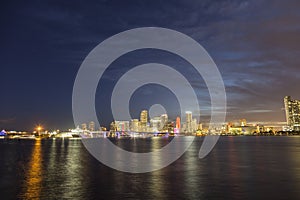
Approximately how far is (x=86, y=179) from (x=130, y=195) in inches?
319

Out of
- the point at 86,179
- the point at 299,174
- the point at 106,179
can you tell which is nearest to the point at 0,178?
the point at 86,179

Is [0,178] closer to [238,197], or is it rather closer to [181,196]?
[181,196]

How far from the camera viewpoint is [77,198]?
17.8m

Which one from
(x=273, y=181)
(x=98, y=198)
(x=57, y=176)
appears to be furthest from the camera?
(x=57, y=176)

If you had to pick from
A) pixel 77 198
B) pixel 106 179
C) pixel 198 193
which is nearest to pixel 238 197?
pixel 198 193

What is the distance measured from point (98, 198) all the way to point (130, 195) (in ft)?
7.47

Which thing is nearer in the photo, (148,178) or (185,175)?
(148,178)

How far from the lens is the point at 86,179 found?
2520cm

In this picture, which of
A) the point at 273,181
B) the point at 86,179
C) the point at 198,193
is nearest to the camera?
the point at 198,193

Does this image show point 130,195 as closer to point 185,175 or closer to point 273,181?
point 185,175

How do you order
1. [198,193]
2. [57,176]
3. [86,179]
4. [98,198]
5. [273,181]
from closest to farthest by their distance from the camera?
[98,198] → [198,193] → [273,181] → [86,179] → [57,176]

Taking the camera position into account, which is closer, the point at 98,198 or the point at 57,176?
the point at 98,198

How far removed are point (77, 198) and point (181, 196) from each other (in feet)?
23.2

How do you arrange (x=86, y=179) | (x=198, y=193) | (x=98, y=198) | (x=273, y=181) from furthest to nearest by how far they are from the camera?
(x=86, y=179), (x=273, y=181), (x=198, y=193), (x=98, y=198)
